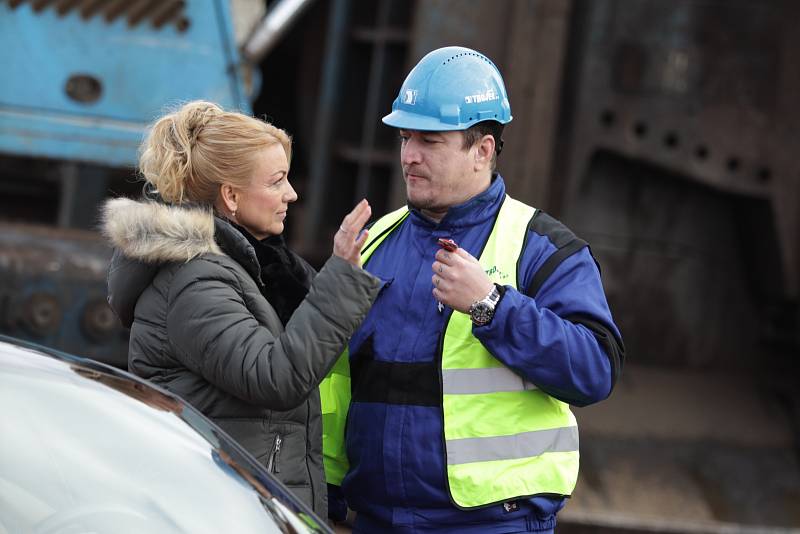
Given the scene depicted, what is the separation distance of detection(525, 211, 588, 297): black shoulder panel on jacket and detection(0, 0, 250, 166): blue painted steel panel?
9.14 ft

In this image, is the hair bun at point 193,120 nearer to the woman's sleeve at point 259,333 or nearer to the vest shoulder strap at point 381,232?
the woman's sleeve at point 259,333

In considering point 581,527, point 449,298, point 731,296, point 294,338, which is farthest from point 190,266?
point 731,296

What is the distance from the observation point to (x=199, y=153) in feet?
8.41

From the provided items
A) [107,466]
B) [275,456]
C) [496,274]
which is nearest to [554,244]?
[496,274]

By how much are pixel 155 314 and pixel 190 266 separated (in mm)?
114

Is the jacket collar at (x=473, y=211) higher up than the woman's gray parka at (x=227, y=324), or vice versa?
the jacket collar at (x=473, y=211)

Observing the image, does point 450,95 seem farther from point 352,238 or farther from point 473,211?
point 352,238

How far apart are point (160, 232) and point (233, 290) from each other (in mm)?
171

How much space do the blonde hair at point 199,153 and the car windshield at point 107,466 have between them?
0.54m

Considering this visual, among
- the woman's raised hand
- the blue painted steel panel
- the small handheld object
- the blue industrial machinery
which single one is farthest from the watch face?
the blue painted steel panel

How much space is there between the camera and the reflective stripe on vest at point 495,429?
2.58 m

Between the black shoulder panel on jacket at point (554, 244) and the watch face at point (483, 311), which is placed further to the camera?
the black shoulder panel on jacket at point (554, 244)

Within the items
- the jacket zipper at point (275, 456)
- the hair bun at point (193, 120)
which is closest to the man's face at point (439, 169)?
the hair bun at point (193, 120)

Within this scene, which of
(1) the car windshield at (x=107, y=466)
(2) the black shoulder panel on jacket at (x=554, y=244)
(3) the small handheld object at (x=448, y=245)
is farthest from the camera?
(2) the black shoulder panel on jacket at (x=554, y=244)
